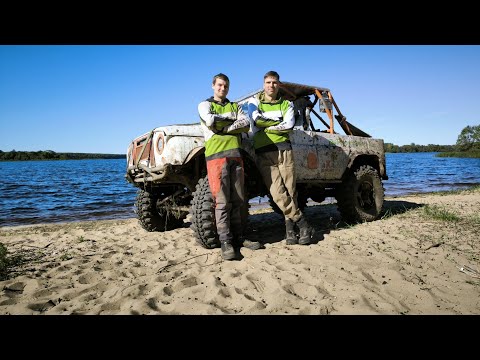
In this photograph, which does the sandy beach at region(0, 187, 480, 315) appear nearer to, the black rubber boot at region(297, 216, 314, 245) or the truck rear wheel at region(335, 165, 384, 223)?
the black rubber boot at region(297, 216, 314, 245)

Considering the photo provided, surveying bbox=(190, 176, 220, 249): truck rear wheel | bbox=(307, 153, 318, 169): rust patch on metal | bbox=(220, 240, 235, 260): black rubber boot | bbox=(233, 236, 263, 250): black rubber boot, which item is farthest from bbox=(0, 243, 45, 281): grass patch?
bbox=(307, 153, 318, 169): rust patch on metal

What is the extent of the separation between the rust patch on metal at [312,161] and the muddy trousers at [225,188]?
1607 millimetres

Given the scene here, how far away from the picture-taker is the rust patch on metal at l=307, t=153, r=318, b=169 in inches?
196

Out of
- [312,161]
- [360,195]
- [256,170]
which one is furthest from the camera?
[360,195]

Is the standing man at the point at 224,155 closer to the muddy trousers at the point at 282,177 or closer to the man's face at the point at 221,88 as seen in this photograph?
the man's face at the point at 221,88

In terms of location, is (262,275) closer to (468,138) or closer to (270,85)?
(270,85)

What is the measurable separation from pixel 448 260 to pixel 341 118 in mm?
3439

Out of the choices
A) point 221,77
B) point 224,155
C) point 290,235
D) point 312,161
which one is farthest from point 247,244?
point 221,77

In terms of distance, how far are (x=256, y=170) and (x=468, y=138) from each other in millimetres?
89169

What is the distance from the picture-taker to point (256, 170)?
443 cm

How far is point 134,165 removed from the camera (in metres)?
4.75

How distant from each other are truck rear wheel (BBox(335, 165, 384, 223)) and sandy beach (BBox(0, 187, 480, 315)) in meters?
0.64
